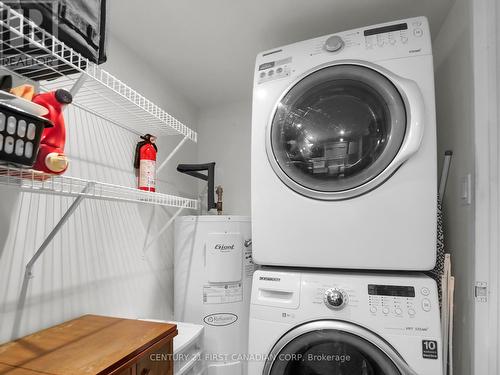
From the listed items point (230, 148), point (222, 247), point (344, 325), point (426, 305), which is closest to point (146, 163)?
point (222, 247)

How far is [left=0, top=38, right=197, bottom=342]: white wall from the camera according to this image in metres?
1.09

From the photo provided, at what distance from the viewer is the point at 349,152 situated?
1.34m

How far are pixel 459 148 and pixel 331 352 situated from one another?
1103mm

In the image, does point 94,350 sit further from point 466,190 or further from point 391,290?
point 466,190

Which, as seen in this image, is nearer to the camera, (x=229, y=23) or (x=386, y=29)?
(x=386, y=29)

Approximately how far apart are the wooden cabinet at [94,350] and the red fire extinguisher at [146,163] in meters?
0.69

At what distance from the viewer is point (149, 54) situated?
6.06ft

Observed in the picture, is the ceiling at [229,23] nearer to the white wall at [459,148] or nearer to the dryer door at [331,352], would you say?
the white wall at [459,148]

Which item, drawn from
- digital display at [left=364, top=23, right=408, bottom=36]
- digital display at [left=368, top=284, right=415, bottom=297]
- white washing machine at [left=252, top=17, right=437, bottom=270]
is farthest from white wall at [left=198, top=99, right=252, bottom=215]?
digital display at [left=368, top=284, right=415, bottom=297]

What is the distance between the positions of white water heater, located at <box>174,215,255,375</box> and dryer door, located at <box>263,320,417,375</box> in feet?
1.78

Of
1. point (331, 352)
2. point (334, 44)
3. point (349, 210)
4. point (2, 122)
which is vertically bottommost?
point (331, 352)

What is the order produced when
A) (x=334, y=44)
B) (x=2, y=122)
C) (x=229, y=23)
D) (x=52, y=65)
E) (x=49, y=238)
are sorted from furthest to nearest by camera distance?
(x=229, y=23)
(x=334, y=44)
(x=49, y=238)
(x=52, y=65)
(x=2, y=122)

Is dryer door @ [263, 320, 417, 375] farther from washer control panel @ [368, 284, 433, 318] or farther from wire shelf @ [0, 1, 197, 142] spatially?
wire shelf @ [0, 1, 197, 142]

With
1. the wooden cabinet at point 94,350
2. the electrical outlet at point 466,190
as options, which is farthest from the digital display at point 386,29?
the wooden cabinet at point 94,350
